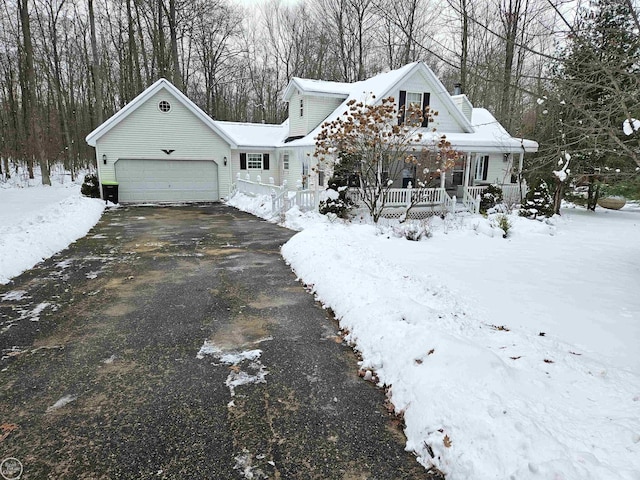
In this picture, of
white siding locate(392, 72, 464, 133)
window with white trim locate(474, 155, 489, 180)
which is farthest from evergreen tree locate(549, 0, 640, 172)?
window with white trim locate(474, 155, 489, 180)

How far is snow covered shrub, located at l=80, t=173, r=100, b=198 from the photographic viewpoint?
17266mm

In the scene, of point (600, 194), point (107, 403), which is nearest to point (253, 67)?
point (600, 194)

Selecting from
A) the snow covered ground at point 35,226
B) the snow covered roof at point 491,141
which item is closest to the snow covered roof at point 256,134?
the snow covered ground at point 35,226

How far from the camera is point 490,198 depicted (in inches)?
632

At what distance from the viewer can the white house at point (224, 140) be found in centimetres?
1689

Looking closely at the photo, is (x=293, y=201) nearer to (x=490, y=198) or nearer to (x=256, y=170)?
(x=256, y=170)

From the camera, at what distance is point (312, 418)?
3.12m

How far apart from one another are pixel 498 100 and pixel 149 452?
554 centimetres

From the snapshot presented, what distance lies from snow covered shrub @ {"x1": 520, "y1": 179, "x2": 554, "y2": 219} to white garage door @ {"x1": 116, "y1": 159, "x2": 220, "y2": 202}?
14167 millimetres

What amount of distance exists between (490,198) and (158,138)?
50.0ft

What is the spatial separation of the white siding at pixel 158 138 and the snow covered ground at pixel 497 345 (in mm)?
12043

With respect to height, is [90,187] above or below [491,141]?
below

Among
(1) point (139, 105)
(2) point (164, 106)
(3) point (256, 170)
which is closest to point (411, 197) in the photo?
(3) point (256, 170)

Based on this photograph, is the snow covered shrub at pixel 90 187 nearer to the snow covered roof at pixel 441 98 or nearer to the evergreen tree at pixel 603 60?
the snow covered roof at pixel 441 98
